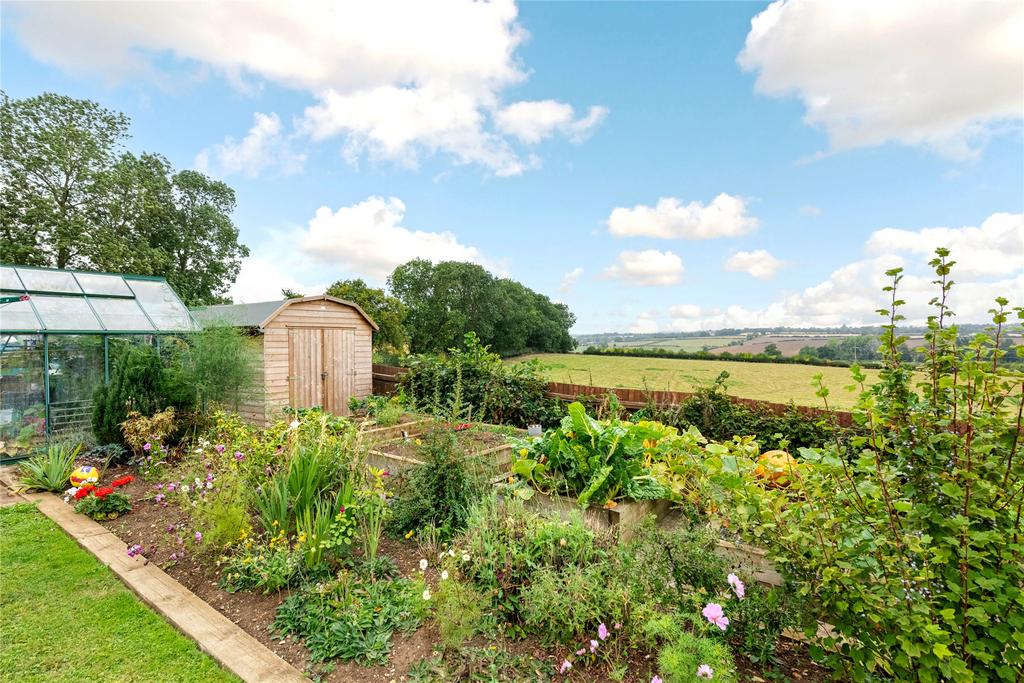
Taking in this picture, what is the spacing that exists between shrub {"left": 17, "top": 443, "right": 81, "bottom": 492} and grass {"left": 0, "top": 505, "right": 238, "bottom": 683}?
66.9 inches

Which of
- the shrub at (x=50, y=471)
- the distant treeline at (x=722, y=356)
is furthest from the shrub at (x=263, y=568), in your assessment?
the distant treeline at (x=722, y=356)

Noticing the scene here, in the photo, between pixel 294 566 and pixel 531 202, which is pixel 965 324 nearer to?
pixel 294 566

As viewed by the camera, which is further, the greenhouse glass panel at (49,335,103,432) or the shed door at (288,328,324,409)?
the shed door at (288,328,324,409)

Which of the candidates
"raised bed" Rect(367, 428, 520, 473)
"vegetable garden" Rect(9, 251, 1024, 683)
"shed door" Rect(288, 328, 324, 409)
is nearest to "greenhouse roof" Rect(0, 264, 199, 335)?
"shed door" Rect(288, 328, 324, 409)

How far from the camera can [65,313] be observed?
6.88 metres

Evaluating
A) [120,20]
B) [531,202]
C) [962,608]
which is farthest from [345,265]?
[962,608]

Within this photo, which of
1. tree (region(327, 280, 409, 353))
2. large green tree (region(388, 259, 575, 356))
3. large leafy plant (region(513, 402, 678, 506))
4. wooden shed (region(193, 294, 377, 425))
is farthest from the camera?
large green tree (region(388, 259, 575, 356))

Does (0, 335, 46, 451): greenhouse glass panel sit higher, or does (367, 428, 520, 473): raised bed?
(0, 335, 46, 451): greenhouse glass panel

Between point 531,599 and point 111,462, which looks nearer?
point 531,599

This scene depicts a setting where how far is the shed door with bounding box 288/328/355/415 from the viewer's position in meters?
9.48

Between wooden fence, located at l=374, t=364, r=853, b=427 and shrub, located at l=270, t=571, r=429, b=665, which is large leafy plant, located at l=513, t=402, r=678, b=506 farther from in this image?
wooden fence, located at l=374, t=364, r=853, b=427

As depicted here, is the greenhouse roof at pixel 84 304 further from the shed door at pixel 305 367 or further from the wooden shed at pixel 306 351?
the shed door at pixel 305 367

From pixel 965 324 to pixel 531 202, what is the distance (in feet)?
33.5

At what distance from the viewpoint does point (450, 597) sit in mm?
2377
